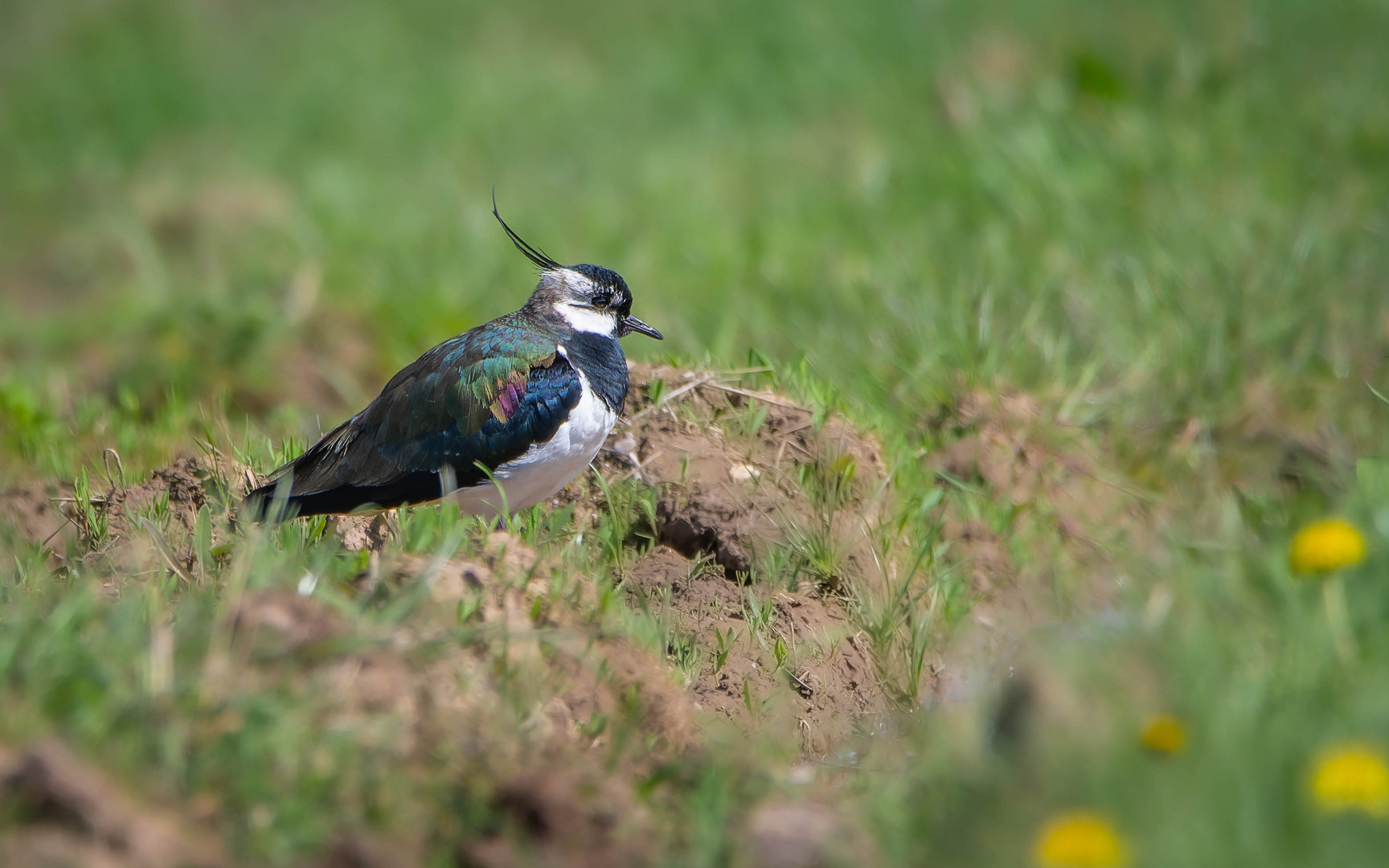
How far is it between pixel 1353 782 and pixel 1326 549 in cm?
57

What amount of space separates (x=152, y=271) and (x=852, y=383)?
394 cm

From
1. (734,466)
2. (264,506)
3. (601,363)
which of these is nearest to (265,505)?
(264,506)

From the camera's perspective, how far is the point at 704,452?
3719 millimetres

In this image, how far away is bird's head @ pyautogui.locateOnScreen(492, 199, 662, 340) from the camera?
392 centimetres

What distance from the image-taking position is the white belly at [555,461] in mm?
3371

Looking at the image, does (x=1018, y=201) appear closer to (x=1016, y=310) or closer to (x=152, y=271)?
(x=1016, y=310)

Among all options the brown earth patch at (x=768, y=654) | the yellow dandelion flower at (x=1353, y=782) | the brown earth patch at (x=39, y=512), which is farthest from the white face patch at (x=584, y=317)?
the yellow dandelion flower at (x=1353, y=782)

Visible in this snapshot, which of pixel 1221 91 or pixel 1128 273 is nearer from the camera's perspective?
pixel 1128 273

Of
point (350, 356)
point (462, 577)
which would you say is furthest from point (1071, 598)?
point (350, 356)

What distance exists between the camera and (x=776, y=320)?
5379 millimetres

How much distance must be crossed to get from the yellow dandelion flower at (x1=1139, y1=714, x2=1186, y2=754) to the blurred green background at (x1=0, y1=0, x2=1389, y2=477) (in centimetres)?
238

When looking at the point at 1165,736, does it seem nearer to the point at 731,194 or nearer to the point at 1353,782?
the point at 1353,782

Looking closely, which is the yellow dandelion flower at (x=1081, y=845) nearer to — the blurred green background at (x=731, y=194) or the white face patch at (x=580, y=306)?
the white face patch at (x=580, y=306)

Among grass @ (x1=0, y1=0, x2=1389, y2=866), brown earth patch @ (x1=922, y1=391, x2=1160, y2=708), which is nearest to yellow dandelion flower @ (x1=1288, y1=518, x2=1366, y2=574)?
grass @ (x1=0, y1=0, x2=1389, y2=866)
